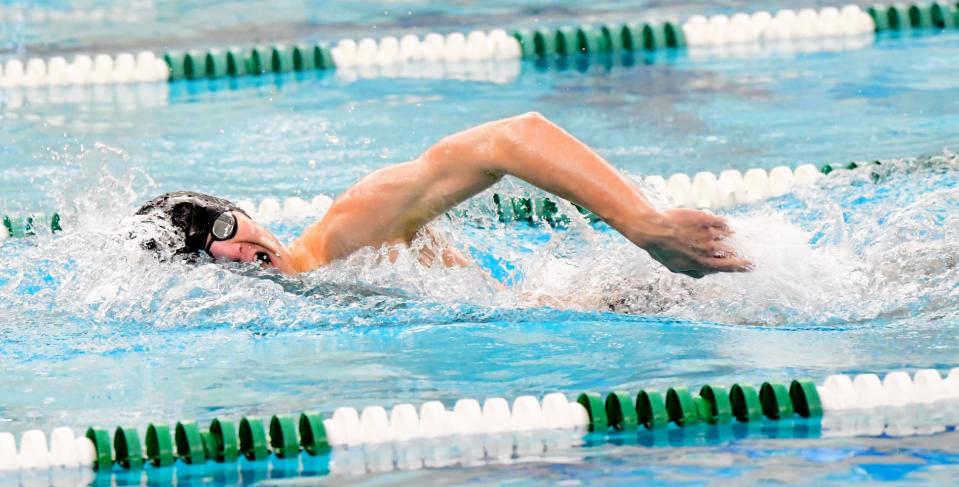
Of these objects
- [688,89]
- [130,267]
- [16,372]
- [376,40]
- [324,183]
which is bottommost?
[16,372]

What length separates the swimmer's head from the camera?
3529mm

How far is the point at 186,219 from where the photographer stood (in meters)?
3.54

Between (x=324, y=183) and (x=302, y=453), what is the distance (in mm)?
2668

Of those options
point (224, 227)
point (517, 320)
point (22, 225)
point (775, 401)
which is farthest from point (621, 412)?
point (22, 225)

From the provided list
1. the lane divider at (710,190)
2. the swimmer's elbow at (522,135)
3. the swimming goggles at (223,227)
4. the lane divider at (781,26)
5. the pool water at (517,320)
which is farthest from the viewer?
the lane divider at (781,26)

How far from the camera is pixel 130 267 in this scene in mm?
3701

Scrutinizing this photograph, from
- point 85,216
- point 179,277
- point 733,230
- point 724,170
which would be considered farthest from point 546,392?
point 724,170

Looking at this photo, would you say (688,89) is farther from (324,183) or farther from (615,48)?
(324,183)

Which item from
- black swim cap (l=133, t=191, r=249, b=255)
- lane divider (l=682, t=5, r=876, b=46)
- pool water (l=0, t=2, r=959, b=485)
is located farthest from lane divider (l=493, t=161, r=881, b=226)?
lane divider (l=682, t=5, r=876, b=46)

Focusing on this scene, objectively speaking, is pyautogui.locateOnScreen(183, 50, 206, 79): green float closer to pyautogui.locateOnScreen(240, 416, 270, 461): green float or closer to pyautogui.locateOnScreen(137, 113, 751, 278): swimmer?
pyautogui.locateOnScreen(137, 113, 751, 278): swimmer

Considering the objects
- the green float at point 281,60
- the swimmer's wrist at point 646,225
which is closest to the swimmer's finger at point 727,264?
the swimmer's wrist at point 646,225

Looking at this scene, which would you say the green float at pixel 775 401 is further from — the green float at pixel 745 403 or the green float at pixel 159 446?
the green float at pixel 159 446

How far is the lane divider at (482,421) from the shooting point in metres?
2.85

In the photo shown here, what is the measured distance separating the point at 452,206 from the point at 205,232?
0.57 meters
